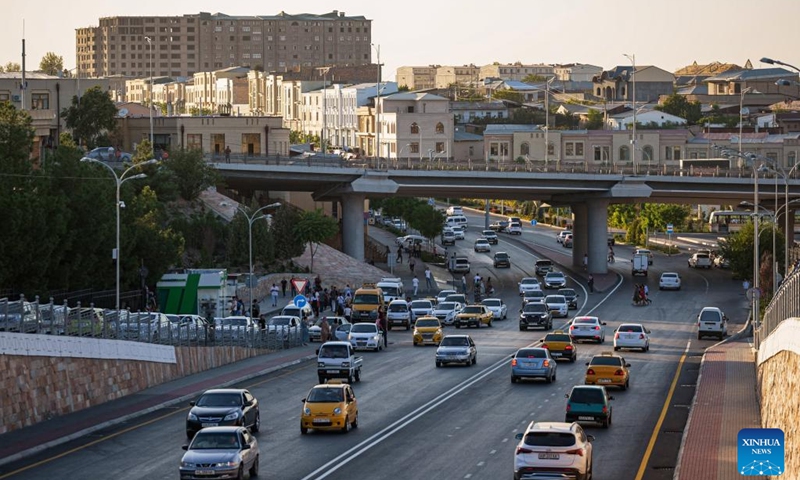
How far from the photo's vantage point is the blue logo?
16.7 metres

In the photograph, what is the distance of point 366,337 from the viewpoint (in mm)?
61219

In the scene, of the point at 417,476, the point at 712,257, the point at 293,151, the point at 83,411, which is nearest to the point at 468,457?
the point at 417,476

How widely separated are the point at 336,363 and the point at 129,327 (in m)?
6.95

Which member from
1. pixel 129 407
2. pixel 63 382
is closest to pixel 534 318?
pixel 129 407

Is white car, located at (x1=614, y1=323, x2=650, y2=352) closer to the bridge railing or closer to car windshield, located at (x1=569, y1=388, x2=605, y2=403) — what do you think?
car windshield, located at (x1=569, y1=388, x2=605, y2=403)

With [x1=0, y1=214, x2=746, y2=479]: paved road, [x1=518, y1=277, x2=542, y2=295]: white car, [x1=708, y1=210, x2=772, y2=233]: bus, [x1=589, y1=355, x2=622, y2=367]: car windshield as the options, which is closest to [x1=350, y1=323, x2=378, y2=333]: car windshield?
[x1=0, y1=214, x2=746, y2=479]: paved road

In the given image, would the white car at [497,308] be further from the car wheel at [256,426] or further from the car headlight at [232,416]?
the car headlight at [232,416]

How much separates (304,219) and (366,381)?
47526mm

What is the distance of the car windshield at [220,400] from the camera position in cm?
3631

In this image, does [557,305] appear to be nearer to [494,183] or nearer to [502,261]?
[494,183]

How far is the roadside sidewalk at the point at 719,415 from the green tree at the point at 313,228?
40.9 m

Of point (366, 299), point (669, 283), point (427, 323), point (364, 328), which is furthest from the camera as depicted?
point (669, 283)

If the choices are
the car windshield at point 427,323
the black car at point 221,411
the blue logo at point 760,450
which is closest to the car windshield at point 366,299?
the car windshield at point 427,323

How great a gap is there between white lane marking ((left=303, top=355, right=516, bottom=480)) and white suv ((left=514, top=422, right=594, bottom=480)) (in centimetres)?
460
